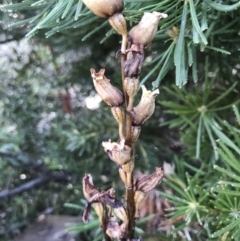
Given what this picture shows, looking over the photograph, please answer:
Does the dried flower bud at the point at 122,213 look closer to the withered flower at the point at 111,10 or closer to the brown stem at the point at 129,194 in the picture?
the brown stem at the point at 129,194

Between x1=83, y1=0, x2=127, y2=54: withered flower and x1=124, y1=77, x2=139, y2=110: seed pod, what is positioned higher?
x1=83, y1=0, x2=127, y2=54: withered flower

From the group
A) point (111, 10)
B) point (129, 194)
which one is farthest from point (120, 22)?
point (129, 194)

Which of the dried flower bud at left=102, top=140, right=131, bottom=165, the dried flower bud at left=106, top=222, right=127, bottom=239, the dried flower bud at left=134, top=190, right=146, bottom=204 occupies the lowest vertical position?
the dried flower bud at left=106, top=222, right=127, bottom=239

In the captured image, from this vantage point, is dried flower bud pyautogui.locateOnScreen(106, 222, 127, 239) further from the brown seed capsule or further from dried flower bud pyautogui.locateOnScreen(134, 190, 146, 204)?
the brown seed capsule

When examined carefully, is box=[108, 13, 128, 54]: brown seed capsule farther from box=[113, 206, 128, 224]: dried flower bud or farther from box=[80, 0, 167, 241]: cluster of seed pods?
box=[113, 206, 128, 224]: dried flower bud

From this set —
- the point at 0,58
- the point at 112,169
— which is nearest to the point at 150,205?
the point at 112,169

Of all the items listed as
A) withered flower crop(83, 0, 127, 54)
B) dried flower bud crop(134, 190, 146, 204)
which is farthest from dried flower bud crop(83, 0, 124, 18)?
dried flower bud crop(134, 190, 146, 204)

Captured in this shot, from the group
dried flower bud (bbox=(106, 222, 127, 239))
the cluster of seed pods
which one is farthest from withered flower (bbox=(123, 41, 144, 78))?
dried flower bud (bbox=(106, 222, 127, 239))
